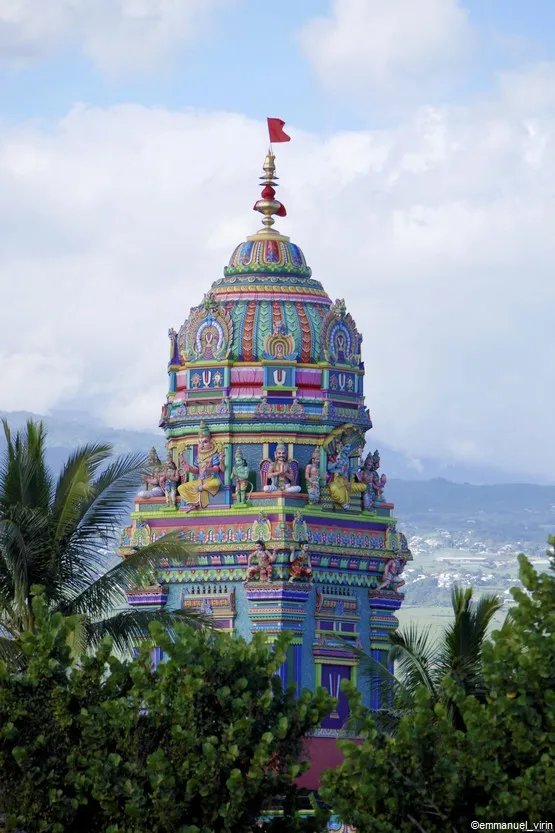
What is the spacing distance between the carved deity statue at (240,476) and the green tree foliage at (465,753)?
17.1m

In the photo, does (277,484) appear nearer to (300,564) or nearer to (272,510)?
(272,510)

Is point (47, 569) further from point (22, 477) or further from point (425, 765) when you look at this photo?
point (425, 765)

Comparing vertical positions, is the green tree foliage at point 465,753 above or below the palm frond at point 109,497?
below

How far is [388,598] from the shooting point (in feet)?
246

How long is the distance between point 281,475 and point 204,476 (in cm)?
205

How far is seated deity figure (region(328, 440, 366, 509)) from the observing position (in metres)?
74.2

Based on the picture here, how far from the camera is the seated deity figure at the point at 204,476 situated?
7412cm

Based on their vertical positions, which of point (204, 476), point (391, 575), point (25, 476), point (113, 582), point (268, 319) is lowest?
point (113, 582)

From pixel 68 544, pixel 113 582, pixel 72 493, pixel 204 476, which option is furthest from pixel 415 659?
pixel 204 476

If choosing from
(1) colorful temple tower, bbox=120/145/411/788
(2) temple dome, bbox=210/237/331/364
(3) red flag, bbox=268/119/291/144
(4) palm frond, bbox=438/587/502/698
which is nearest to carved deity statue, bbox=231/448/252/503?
(1) colorful temple tower, bbox=120/145/411/788

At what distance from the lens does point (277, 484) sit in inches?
2901

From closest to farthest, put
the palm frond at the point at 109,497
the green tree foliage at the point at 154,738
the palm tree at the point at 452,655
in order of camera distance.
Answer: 1. the green tree foliage at the point at 154,738
2. the palm tree at the point at 452,655
3. the palm frond at the point at 109,497

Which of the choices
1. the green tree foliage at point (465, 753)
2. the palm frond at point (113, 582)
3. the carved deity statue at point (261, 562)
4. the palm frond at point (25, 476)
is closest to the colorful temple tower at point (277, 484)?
the carved deity statue at point (261, 562)

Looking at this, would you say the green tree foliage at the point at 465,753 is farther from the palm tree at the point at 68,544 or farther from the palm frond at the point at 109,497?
the palm frond at the point at 109,497
